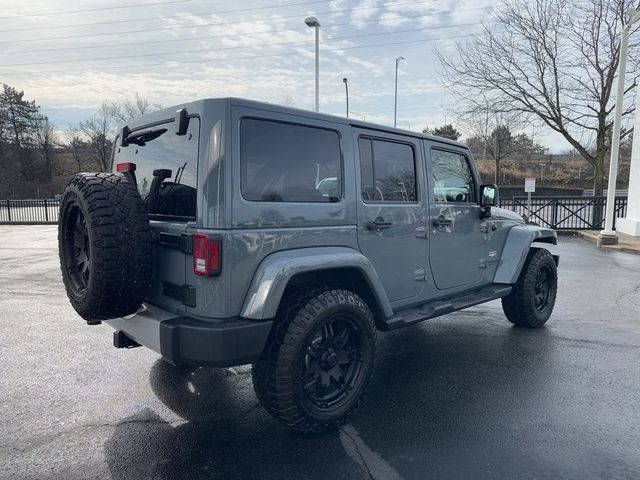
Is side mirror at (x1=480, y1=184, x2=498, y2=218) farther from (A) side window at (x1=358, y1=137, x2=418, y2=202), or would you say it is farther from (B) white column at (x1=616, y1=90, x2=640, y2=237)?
(B) white column at (x1=616, y1=90, x2=640, y2=237)

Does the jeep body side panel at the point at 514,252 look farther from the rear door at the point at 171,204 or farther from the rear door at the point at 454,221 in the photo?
the rear door at the point at 171,204

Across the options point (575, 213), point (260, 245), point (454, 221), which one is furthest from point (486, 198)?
point (575, 213)

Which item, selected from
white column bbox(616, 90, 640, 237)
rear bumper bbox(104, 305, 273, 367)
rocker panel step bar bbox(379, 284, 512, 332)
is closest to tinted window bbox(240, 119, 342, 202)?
rear bumper bbox(104, 305, 273, 367)

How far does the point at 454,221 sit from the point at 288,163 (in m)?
1.98

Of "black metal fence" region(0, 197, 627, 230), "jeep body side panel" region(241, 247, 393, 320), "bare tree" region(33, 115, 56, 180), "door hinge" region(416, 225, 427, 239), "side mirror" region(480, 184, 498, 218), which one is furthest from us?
"bare tree" region(33, 115, 56, 180)

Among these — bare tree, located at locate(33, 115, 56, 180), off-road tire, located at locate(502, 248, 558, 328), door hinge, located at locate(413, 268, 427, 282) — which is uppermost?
bare tree, located at locate(33, 115, 56, 180)

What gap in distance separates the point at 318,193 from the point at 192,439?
1835 millimetres

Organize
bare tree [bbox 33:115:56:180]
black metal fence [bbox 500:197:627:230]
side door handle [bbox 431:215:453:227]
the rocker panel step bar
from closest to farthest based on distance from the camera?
the rocker panel step bar → side door handle [bbox 431:215:453:227] → black metal fence [bbox 500:197:627:230] → bare tree [bbox 33:115:56:180]

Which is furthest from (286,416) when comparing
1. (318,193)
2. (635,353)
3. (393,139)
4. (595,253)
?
(595,253)

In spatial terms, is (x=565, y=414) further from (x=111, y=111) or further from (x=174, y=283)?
(x=111, y=111)

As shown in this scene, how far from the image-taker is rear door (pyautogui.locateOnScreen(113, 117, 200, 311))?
9.04ft

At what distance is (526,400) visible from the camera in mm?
3455

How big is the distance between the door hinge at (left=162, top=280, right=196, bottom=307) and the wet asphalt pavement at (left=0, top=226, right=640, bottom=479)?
94cm

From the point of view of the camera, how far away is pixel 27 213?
24.0m
